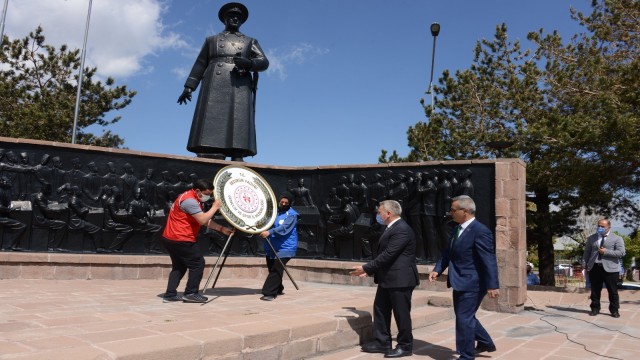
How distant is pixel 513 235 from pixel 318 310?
4.15 metres

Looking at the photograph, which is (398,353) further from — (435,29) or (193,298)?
(435,29)

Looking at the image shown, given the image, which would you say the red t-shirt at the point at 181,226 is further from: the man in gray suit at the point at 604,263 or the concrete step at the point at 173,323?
the man in gray suit at the point at 604,263

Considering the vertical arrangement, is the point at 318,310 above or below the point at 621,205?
below

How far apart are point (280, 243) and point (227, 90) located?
5.02 metres

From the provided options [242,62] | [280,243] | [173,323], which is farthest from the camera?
[242,62]

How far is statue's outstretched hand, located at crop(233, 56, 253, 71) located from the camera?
35.6 ft

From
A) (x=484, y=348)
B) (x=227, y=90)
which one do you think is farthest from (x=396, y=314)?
(x=227, y=90)

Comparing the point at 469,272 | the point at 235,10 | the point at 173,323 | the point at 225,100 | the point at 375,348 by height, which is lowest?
the point at 375,348

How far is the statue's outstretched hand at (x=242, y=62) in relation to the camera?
427 inches

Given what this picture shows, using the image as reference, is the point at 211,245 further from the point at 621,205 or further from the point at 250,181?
the point at 621,205

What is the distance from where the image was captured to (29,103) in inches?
947

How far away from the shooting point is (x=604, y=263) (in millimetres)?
8289

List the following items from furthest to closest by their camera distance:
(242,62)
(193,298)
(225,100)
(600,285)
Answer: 1. (225,100)
2. (242,62)
3. (600,285)
4. (193,298)

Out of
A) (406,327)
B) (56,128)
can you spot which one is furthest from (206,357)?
(56,128)
